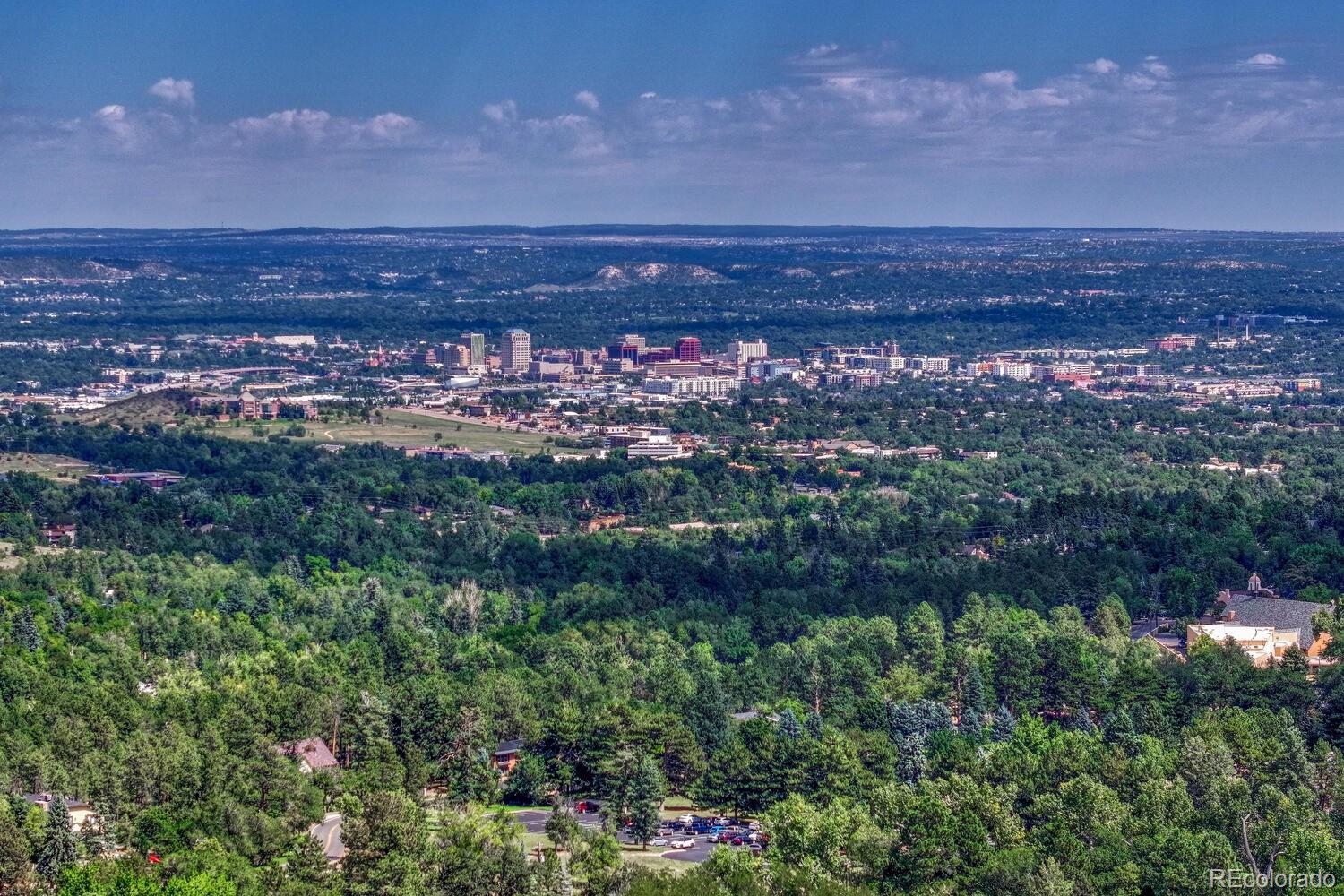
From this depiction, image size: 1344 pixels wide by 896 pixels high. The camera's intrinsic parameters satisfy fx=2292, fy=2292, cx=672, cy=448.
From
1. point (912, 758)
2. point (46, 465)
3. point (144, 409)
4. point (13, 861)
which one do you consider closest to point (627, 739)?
point (912, 758)

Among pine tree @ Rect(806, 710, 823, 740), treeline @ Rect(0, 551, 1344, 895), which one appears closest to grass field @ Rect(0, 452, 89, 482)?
treeline @ Rect(0, 551, 1344, 895)

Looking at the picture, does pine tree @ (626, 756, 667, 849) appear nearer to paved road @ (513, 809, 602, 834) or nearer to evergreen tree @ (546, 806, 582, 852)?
paved road @ (513, 809, 602, 834)

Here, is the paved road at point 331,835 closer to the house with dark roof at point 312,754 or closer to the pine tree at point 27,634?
the house with dark roof at point 312,754

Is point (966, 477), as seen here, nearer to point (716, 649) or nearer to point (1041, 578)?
point (1041, 578)

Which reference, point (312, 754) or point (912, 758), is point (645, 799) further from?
point (312, 754)

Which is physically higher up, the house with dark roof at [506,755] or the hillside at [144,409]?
the house with dark roof at [506,755]

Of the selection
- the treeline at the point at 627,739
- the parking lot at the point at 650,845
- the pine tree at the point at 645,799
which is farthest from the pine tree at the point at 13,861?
the pine tree at the point at 645,799
